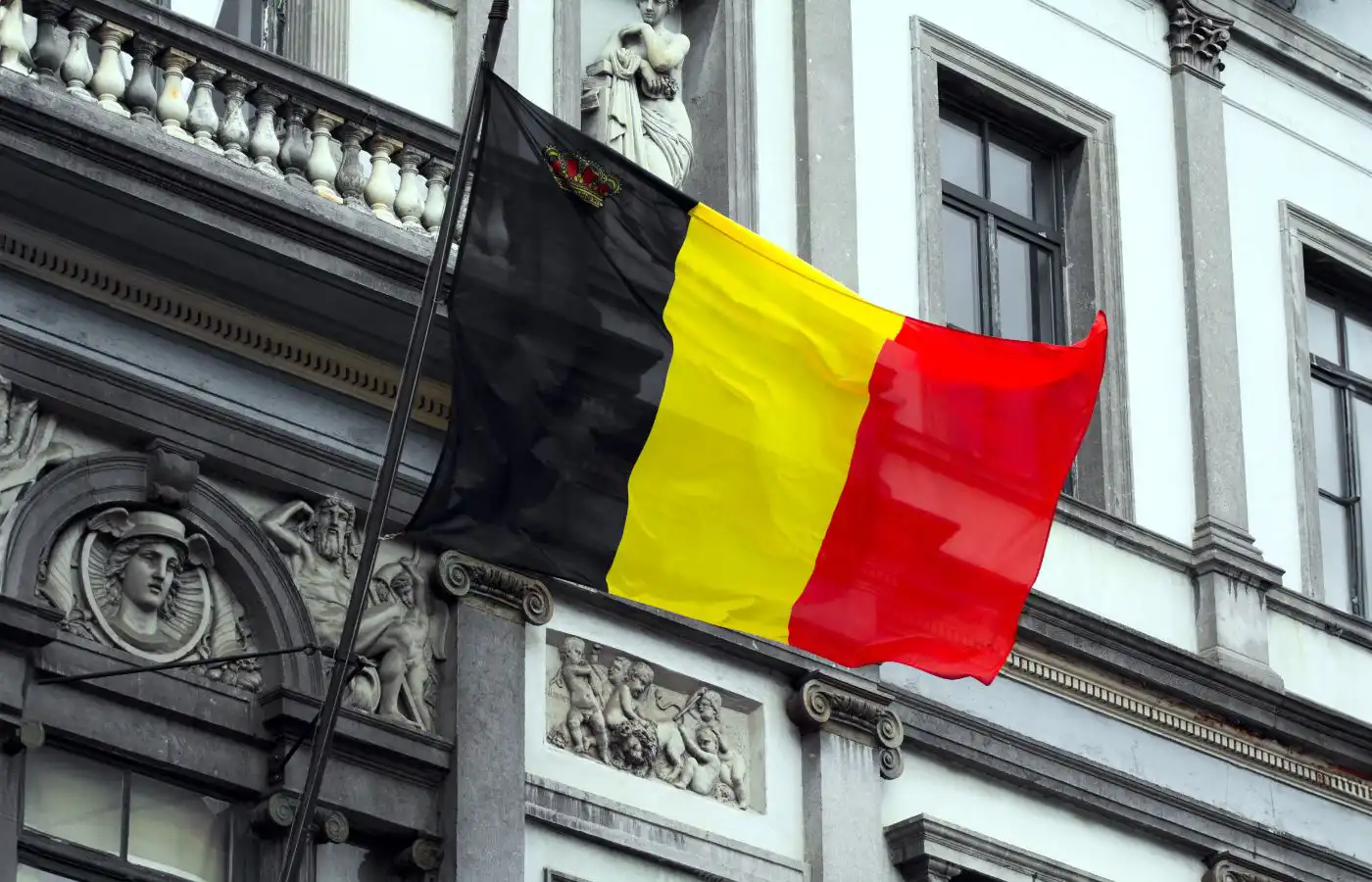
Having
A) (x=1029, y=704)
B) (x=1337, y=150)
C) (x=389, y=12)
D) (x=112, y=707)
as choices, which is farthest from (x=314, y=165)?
(x=1337, y=150)

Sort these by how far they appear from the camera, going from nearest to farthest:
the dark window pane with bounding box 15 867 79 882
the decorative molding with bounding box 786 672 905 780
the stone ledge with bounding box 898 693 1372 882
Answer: the dark window pane with bounding box 15 867 79 882, the decorative molding with bounding box 786 672 905 780, the stone ledge with bounding box 898 693 1372 882

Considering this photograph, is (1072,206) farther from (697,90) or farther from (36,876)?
(36,876)

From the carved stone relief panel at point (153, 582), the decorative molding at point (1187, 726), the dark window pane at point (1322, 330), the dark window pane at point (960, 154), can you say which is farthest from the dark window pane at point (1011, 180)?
the carved stone relief panel at point (153, 582)

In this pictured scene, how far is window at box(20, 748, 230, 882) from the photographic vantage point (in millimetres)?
15906

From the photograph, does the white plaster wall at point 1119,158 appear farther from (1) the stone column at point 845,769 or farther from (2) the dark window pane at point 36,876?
(2) the dark window pane at point 36,876

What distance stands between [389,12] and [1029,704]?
488 centimetres

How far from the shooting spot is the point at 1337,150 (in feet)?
78.0

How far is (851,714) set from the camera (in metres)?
18.9

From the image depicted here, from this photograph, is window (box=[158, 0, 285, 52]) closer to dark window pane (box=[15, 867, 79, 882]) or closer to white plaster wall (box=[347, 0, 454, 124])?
white plaster wall (box=[347, 0, 454, 124])

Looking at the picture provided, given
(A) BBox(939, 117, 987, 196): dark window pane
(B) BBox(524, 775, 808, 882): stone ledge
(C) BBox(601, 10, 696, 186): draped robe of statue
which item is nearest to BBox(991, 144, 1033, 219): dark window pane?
→ (A) BBox(939, 117, 987, 196): dark window pane

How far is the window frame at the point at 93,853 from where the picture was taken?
15.8m

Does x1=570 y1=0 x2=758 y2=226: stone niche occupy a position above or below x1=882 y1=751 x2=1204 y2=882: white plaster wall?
above

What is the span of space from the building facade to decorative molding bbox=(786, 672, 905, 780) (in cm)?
2

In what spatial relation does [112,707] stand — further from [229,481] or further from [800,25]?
[800,25]
